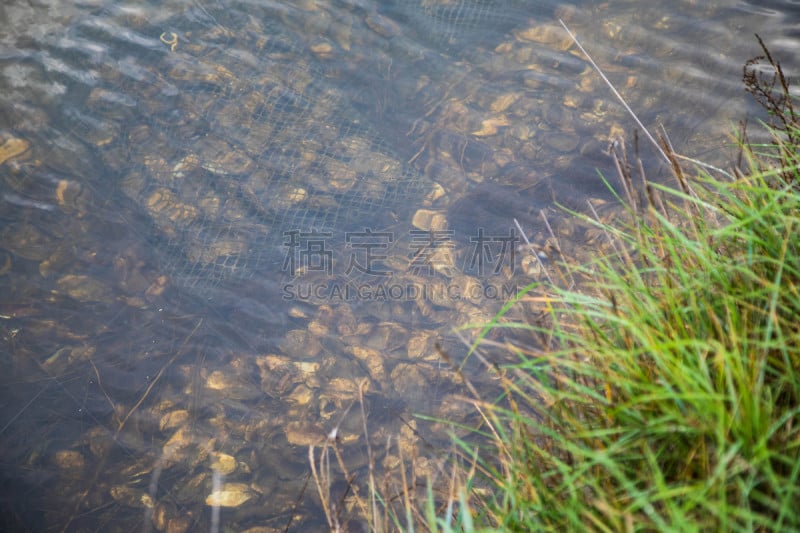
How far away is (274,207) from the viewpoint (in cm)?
314

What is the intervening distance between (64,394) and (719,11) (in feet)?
13.9

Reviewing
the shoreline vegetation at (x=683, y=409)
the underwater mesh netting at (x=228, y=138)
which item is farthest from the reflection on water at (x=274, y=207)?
the shoreline vegetation at (x=683, y=409)

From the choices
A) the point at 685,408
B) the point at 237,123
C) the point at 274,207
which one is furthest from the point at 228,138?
the point at 685,408

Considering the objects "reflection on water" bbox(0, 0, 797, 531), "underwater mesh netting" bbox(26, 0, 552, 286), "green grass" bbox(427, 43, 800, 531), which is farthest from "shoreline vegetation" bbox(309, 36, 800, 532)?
"underwater mesh netting" bbox(26, 0, 552, 286)

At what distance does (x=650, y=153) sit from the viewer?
2990mm

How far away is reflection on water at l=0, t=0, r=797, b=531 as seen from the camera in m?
2.50

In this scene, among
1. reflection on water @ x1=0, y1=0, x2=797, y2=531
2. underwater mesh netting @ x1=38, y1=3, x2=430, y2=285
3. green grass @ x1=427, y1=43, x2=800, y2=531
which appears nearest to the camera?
green grass @ x1=427, y1=43, x2=800, y2=531

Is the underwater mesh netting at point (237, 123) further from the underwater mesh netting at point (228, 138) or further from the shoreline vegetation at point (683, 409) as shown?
the shoreline vegetation at point (683, 409)

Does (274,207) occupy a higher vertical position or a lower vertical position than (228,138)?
lower

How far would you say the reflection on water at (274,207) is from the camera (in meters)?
2.50

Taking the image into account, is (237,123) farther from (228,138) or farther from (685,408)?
(685,408)

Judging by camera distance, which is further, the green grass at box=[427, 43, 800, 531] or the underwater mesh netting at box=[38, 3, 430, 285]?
the underwater mesh netting at box=[38, 3, 430, 285]

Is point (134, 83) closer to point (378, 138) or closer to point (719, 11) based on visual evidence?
point (378, 138)

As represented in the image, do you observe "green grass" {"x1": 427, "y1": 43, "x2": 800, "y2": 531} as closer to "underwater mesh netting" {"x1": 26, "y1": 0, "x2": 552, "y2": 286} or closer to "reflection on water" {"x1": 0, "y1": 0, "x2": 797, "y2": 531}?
"reflection on water" {"x1": 0, "y1": 0, "x2": 797, "y2": 531}
